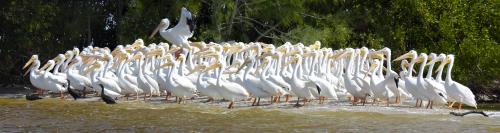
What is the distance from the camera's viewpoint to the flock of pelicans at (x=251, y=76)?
17.5 metres

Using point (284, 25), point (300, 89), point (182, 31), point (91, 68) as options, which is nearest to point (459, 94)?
point (300, 89)

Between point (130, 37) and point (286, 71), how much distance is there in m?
7.05

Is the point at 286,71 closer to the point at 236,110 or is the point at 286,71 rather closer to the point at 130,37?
the point at 236,110

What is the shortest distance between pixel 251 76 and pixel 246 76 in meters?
0.30

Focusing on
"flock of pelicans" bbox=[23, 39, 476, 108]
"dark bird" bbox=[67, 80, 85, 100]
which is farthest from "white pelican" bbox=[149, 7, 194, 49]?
"dark bird" bbox=[67, 80, 85, 100]

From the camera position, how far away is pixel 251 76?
733 inches

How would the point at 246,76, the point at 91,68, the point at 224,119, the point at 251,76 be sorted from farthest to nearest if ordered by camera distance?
the point at 91,68 < the point at 251,76 < the point at 246,76 < the point at 224,119

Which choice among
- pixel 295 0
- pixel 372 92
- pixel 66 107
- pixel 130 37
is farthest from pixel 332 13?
pixel 66 107

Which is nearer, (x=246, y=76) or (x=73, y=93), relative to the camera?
(x=246, y=76)

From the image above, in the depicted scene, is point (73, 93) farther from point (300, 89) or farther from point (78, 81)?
point (300, 89)

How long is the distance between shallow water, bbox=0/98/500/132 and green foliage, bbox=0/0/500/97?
24.4ft

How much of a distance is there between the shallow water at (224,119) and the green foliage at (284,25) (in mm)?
7432

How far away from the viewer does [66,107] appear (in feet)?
57.6

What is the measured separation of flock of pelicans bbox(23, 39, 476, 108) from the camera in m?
17.5
